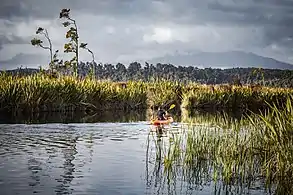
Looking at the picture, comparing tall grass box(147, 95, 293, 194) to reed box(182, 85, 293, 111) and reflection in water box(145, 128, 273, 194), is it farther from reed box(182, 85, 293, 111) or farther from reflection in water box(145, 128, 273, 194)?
reed box(182, 85, 293, 111)

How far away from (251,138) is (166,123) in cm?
878

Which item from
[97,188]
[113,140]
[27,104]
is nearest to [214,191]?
[97,188]

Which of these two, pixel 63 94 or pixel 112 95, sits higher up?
pixel 112 95

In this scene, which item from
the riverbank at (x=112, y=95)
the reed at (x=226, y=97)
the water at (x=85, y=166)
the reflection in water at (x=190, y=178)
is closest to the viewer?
the water at (x=85, y=166)

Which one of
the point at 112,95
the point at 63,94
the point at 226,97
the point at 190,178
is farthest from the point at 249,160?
the point at 226,97

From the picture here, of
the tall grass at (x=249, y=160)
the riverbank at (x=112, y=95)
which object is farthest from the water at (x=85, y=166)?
the riverbank at (x=112, y=95)

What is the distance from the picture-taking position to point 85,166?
10211 millimetres

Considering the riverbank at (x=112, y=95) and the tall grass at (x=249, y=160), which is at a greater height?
the riverbank at (x=112, y=95)

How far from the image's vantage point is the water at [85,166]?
8.46 meters

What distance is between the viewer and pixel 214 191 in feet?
27.8

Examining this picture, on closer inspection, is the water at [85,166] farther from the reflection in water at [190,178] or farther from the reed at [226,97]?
the reed at [226,97]

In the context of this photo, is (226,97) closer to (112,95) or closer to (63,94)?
(112,95)

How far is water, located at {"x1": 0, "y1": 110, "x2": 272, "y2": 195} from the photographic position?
846 centimetres

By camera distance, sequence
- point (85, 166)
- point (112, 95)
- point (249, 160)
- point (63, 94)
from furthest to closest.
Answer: point (112, 95), point (63, 94), point (85, 166), point (249, 160)
